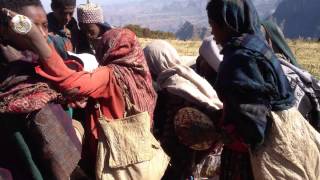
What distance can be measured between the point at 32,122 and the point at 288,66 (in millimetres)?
2227

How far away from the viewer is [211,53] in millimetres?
4355

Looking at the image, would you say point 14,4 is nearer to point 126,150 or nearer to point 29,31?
point 29,31

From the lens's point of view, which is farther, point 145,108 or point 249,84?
point 145,108

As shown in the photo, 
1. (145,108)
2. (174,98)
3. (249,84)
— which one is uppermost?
(249,84)

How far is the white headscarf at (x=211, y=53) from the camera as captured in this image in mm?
4332

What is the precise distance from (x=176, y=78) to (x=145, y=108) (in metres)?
0.55

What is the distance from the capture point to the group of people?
2762 millimetres

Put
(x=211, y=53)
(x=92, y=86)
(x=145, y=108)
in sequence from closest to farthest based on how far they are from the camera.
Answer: (x=92, y=86), (x=145, y=108), (x=211, y=53)

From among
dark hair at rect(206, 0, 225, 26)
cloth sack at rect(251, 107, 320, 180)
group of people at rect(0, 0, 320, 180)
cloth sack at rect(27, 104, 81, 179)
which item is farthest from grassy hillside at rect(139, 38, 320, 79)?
cloth sack at rect(27, 104, 81, 179)

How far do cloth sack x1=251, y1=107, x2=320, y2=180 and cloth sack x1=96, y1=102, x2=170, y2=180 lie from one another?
690mm

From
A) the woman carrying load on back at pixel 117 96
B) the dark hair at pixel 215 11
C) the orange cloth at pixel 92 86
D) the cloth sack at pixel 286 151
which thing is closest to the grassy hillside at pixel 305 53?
the cloth sack at pixel 286 151

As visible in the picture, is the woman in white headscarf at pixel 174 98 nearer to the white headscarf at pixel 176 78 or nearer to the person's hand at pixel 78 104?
the white headscarf at pixel 176 78

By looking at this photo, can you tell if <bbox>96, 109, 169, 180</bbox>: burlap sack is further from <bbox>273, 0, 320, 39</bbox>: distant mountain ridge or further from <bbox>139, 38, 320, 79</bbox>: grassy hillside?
<bbox>273, 0, 320, 39</bbox>: distant mountain ridge

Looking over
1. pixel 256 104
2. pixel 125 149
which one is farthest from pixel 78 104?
pixel 256 104
